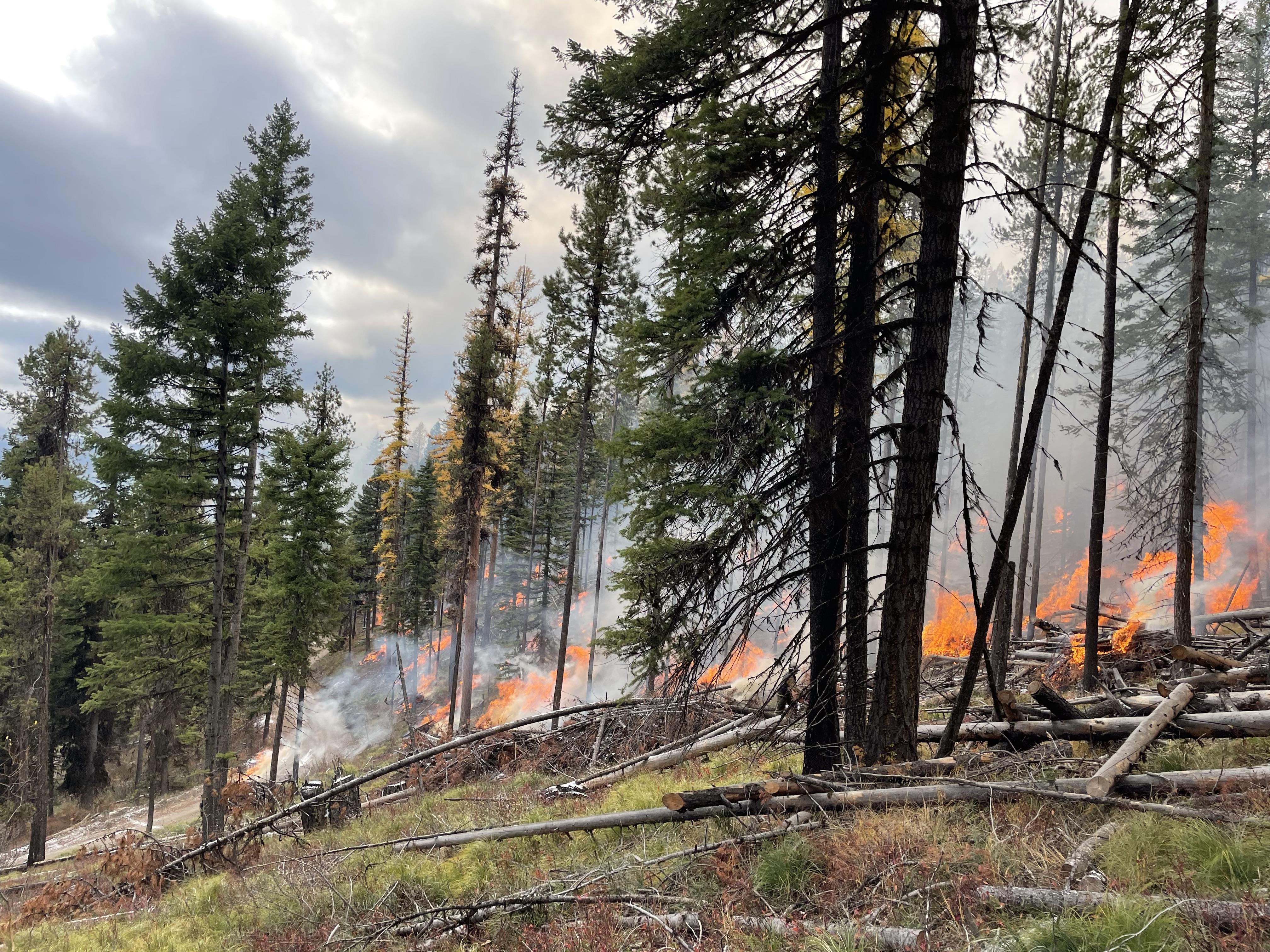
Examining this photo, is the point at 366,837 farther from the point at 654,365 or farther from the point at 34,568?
the point at 34,568

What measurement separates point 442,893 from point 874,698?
4.50m

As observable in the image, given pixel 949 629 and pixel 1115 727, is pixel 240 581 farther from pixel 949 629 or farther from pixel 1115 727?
pixel 949 629

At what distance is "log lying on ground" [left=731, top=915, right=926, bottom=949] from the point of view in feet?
10.3

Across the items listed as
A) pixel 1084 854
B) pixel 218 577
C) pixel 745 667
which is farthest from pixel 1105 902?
pixel 745 667

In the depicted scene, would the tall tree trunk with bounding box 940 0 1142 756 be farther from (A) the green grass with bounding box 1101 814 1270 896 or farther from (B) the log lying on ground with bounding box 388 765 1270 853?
(A) the green grass with bounding box 1101 814 1270 896

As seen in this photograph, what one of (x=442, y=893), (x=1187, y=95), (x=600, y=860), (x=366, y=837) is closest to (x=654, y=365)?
(x=600, y=860)

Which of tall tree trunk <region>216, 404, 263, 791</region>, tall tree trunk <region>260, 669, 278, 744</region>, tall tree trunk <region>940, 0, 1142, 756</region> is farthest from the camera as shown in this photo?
tall tree trunk <region>260, 669, 278, 744</region>

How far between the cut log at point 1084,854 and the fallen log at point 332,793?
601cm

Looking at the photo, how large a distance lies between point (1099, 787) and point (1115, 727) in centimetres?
153

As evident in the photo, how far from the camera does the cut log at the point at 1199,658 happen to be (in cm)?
579

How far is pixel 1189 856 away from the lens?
3.29 metres

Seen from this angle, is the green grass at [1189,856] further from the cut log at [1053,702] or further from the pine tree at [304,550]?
the pine tree at [304,550]

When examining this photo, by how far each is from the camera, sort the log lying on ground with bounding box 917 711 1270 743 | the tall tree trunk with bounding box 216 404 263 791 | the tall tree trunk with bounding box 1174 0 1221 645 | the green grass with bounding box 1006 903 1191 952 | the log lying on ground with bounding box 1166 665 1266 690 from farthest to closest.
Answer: the tall tree trunk with bounding box 216 404 263 791, the tall tree trunk with bounding box 1174 0 1221 645, the log lying on ground with bounding box 1166 665 1266 690, the log lying on ground with bounding box 917 711 1270 743, the green grass with bounding box 1006 903 1191 952

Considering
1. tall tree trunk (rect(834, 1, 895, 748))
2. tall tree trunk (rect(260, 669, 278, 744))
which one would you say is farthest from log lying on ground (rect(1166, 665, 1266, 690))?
tall tree trunk (rect(260, 669, 278, 744))
